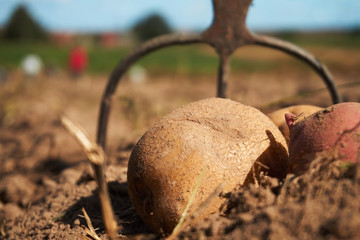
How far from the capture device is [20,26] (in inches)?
2322

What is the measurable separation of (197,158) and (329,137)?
22.3 inches

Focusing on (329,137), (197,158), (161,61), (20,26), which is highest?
(329,137)

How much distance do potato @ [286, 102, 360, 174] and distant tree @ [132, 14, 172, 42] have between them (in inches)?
2567

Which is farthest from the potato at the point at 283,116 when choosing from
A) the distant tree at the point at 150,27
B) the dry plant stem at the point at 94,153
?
the distant tree at the point at 150,27

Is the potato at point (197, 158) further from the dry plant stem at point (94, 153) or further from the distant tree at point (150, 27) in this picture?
the distant tree at point (150, 27)

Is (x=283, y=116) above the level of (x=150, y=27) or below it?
above

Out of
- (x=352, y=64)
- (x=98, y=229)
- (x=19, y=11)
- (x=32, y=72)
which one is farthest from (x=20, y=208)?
(x=19, y=11)

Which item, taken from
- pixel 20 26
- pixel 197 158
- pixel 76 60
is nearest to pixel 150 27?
pixel 20 26

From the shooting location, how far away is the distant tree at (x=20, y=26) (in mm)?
58719

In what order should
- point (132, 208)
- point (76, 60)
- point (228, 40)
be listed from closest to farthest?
point (132, 208), point (228, 40), point (76, 60)

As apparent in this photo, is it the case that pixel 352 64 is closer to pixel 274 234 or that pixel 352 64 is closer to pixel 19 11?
pixel 274 234

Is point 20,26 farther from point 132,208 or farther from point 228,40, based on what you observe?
point 132,208

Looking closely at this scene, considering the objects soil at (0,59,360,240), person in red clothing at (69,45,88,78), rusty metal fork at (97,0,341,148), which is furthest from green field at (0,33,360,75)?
rusty metal fork at (97,0,341,148)

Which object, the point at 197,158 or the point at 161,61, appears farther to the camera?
the point at 161,61
